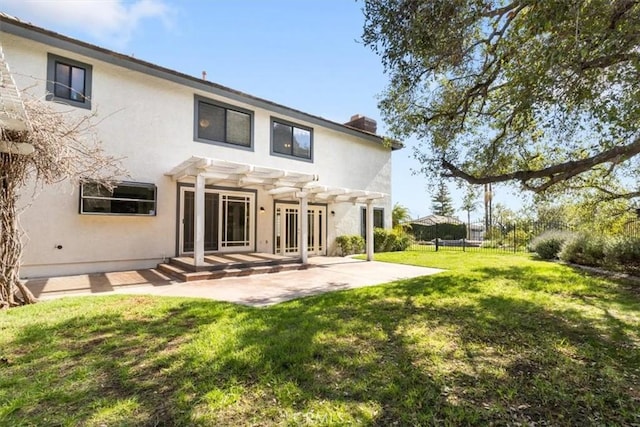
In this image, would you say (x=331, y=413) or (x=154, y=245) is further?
(x=154, y=245)

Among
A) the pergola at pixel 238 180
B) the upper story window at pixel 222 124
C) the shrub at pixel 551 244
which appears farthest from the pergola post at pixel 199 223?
the shrub at pixel 551 244

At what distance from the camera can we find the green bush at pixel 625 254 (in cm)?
938

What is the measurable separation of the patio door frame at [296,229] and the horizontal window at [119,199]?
517 centimetres

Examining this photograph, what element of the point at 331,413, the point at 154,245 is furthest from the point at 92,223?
the point at 331,413

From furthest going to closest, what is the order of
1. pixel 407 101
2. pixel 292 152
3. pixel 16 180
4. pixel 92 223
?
pixel 292 152, pixel 92 223, pixel 407 101, pixel 16 180

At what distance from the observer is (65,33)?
8797 millimetres

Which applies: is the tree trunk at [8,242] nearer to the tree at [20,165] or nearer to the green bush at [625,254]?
the tree at [20,165]

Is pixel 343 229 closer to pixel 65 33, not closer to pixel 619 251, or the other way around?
pixel 619 251

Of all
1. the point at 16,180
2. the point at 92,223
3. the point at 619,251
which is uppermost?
the point at 16,180

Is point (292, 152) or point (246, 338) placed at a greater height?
point (292, 152)

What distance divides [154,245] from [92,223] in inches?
73.8

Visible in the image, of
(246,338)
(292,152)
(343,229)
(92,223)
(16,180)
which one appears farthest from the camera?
(343,229)

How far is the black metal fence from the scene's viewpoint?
18359 millimetres

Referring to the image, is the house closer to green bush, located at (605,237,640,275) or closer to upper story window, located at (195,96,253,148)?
upper story window, located at (195,96,253,148)
